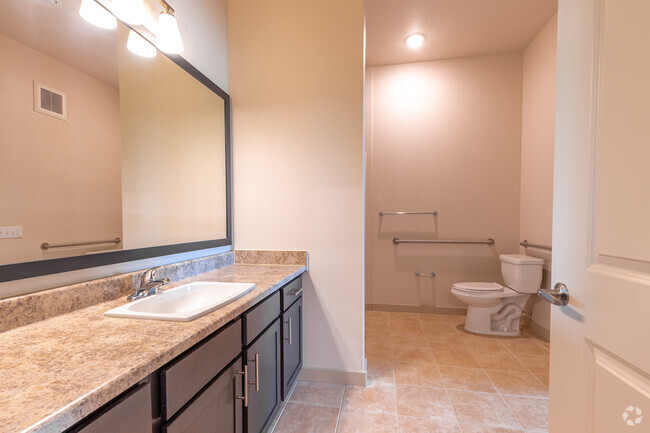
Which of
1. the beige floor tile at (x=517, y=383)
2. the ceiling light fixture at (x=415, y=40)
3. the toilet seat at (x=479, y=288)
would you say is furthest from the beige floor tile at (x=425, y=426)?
the ceiling light fixture at (x=415, y=40)

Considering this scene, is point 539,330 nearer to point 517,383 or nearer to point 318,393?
point 517,383

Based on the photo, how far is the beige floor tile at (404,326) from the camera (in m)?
2.74

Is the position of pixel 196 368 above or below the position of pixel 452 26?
below

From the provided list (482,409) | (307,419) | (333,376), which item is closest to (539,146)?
(482,409)

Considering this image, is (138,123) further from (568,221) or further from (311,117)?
(568,221)

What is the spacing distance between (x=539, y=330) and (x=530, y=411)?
128 cm

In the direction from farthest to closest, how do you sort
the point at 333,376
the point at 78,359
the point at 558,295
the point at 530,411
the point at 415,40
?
1. the point at 415,40
2. the point at 333,376
3. the point at 530,411
4. the point at 558,295
5. the point at 78,359

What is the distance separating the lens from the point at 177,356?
74 cm

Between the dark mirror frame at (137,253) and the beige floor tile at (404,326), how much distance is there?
1.85 meters

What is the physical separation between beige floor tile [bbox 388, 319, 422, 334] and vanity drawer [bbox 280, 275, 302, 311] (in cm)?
141

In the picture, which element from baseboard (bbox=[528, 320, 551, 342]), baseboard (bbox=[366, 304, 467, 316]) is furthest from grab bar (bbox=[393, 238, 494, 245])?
baseboard (bbox=[528, 320, 551, 342])

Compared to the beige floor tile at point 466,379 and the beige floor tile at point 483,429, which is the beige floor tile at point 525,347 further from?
the beige floor tile at point 483,429

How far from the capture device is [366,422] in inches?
59.4

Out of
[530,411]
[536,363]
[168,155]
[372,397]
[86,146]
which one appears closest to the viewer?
[86,146]
